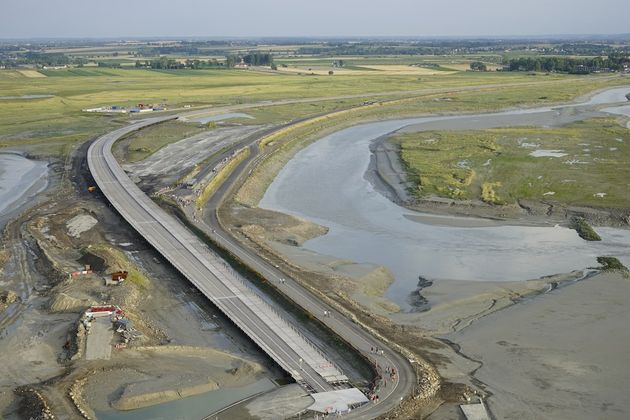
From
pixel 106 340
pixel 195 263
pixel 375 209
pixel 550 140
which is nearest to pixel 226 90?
pixel 550 140

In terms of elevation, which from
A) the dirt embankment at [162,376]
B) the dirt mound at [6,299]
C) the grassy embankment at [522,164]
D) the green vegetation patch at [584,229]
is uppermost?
the grassy embankment at [522,164]

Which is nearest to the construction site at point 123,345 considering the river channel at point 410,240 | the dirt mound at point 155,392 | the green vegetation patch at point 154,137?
the dirt mound at point 155,392

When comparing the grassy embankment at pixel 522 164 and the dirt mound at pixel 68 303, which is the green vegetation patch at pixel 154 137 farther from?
the dirt mound at pixel 68 303

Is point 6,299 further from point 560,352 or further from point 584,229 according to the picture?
point 584,229

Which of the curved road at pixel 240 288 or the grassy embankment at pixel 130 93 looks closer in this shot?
the curved road at pixel 240 288

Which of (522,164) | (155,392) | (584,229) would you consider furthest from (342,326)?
(522,164)

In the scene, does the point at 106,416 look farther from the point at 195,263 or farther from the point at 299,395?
the point at 195,263
